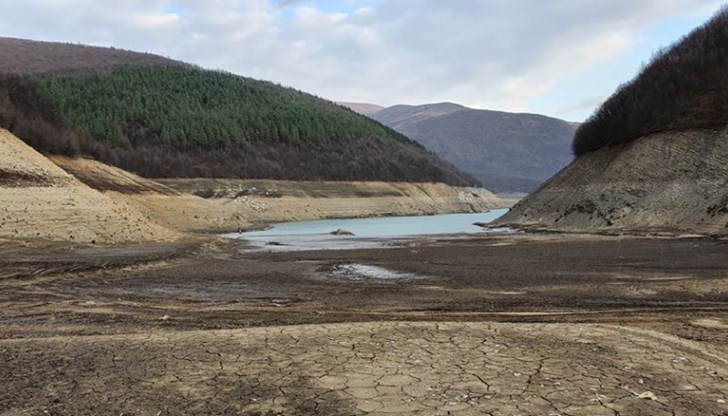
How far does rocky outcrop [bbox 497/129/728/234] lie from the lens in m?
38.9

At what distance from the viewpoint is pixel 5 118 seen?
48.4 m

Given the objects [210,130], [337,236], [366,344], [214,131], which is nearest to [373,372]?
[366,344]

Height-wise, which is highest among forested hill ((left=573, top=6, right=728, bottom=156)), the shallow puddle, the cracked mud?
forested hill ((left=573, top=6, right=728, bottom=156))

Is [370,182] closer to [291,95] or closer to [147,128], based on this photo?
[147,128]

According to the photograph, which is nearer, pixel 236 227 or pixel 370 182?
pixel 236 227

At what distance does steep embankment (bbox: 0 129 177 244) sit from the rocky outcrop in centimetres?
3254

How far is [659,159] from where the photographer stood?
46.1 meters

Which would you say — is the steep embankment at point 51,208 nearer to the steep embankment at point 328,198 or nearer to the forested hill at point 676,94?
the forested hill at point 676,94

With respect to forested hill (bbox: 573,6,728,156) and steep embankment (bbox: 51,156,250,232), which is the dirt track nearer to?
steep embankment (bbox: 51,156,250,232)

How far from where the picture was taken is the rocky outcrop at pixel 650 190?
128 ft

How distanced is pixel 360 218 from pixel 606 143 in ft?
167

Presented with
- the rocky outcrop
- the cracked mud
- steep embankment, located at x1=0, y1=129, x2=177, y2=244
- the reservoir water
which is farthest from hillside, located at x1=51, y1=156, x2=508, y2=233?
the cracked mud

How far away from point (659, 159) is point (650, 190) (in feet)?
11.7

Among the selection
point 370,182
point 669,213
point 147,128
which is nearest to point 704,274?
point 669,213
